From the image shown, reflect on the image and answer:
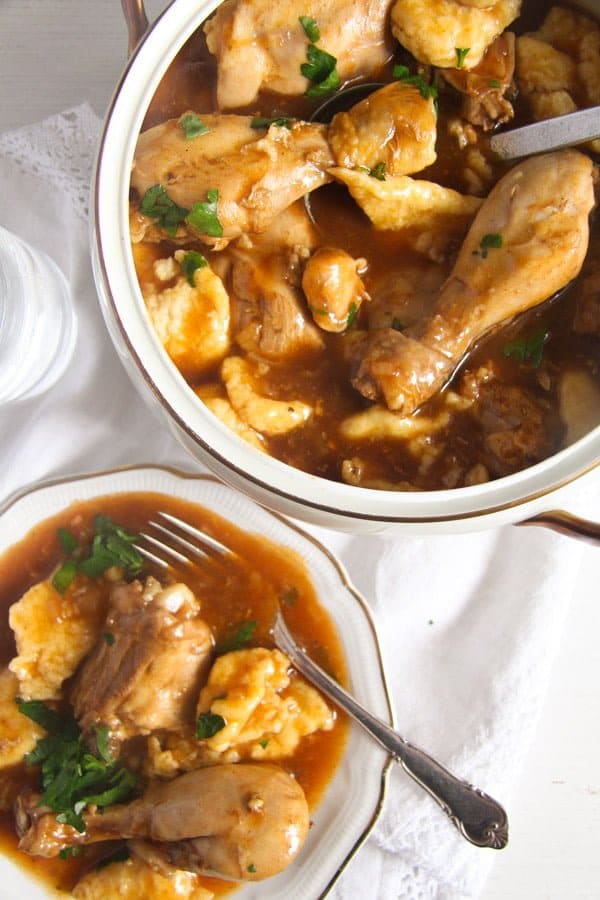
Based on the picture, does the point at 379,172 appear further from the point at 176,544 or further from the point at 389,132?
the point at 176,544

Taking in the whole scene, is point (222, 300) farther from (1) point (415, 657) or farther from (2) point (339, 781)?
(2) point (339, 781)

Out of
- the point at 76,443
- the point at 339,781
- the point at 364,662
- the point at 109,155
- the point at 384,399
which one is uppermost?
the point at 109,155

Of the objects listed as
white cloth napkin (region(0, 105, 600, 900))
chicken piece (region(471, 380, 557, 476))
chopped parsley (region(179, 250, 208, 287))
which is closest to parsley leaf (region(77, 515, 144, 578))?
white cloth napkin (region(0, 105, 600, 900))

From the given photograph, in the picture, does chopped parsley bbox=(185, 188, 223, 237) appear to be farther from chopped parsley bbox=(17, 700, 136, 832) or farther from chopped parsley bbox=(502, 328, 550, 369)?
chopped parsley bbox=(17, 700, 136, 832)

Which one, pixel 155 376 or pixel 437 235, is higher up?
pixel 155 376

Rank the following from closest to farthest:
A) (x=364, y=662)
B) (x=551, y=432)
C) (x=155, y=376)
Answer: (x=155, y=376) < (x=551, y=432) < (x=364, y=662)

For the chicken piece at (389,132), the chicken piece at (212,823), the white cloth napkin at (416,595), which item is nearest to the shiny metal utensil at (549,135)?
the chicken piece at (389,132)

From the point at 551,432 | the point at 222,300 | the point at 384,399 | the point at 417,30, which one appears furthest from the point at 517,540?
the point at 417,30
